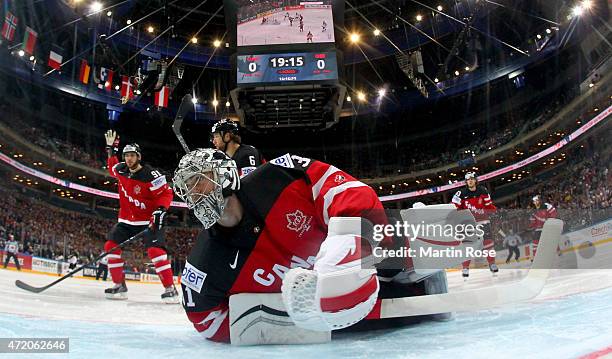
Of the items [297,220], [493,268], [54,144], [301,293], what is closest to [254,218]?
[297,220]

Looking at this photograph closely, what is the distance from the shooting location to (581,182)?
31.1 feet

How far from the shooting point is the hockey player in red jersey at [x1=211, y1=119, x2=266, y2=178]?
319 centimetres

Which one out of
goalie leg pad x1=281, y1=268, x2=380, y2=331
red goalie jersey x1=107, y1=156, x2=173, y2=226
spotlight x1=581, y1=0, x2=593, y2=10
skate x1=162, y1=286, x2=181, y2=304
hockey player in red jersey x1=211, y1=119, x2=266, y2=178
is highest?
spotlight x1=581, y1=0, x2=593, y2=10

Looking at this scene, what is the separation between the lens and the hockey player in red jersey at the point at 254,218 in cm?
118

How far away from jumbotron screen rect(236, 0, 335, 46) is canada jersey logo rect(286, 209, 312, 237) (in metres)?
6.61

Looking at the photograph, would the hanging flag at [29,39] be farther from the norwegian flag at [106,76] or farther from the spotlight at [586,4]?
the spotlight at [586,4]

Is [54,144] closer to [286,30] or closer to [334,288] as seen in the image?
[286,30]

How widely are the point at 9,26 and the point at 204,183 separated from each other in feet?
30.1

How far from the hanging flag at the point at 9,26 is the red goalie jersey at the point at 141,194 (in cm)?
614

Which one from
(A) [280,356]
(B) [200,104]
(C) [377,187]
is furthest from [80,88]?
(A) [280,356]

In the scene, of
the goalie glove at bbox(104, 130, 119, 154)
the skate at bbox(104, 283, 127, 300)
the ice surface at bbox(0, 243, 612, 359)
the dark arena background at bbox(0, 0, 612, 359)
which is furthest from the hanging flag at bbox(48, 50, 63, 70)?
the ice surface at bbox(0, 243, 612, 359)

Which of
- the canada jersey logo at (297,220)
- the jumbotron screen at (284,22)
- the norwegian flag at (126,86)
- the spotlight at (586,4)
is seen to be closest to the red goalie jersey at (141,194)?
the canada jersey logo at (297,220)

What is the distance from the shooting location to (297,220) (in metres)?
1.35

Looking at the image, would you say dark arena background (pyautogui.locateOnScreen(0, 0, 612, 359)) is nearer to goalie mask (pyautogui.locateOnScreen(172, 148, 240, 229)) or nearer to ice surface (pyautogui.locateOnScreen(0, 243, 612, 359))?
ice surface (pyautogui.locateOnScreen(0, 243, 612, 359))
